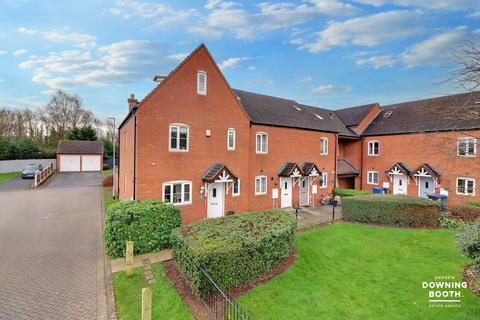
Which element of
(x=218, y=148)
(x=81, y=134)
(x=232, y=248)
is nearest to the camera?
(x=232, y=248)

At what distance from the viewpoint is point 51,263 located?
923 cm

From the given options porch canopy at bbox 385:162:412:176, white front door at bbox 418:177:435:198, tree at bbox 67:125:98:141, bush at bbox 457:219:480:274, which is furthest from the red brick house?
tree at bbox 67:125:98:141

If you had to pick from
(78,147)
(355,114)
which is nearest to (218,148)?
(355,114)

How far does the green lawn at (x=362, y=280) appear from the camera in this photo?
251 inches

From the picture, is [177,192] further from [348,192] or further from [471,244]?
[348,192]

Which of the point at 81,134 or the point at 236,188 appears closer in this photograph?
the point at 236,188

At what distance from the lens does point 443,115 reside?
275 inches

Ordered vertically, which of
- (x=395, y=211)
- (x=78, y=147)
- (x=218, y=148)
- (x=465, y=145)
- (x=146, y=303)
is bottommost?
(x=146, y=303)

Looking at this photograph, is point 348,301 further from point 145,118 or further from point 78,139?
point 78,139

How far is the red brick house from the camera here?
1320 cm

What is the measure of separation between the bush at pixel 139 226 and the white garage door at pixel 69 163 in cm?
3767

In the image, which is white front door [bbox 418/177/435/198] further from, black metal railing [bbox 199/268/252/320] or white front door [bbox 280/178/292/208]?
black metal railing [bbox 199/268/252/320]

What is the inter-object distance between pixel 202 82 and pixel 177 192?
20.5 ft

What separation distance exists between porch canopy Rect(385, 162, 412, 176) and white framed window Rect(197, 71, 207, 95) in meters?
17.9
